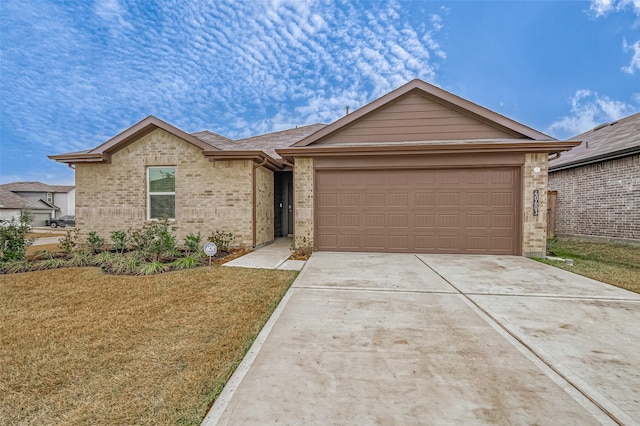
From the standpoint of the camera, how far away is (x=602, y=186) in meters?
10.1

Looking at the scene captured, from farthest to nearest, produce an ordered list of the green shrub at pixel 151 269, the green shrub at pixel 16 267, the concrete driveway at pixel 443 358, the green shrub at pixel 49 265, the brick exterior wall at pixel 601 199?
1. the brick exterior wall at pixel 601 199
2. the green shrub at pixel 49 265
3. the green shrub at pixel 16 267
4. the green shrub at pixel 151 269
5. the concrete driveway at pixel 443 358

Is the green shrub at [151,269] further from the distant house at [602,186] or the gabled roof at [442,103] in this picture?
the distant house at [602,186]

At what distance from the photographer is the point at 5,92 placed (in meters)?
28.4

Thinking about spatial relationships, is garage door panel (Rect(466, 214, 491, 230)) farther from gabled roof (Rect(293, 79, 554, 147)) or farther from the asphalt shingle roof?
the asphalt shingle roof

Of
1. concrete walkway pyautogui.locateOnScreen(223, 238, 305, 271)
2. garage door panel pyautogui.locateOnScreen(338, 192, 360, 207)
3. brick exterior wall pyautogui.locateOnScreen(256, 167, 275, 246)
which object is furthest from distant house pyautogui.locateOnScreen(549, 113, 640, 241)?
brick exterior wall pyautogui.locateOnScreen(256, 167, 275, 246)

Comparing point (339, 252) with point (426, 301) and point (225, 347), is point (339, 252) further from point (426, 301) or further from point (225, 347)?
point (225, 347)

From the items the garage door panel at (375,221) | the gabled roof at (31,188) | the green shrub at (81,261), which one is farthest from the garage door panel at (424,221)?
the gabled roof at (31,188)

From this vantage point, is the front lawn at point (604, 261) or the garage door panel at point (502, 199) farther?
the garage door panel at point (502, 199)

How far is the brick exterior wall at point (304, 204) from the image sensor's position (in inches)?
328

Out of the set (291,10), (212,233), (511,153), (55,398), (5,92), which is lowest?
(55,398)

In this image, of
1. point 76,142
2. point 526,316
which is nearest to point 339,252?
point 526,316

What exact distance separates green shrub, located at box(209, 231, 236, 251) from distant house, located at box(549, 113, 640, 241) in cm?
1250

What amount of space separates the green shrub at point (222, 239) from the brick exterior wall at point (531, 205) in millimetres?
8238

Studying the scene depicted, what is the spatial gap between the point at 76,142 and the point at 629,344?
6014cm
